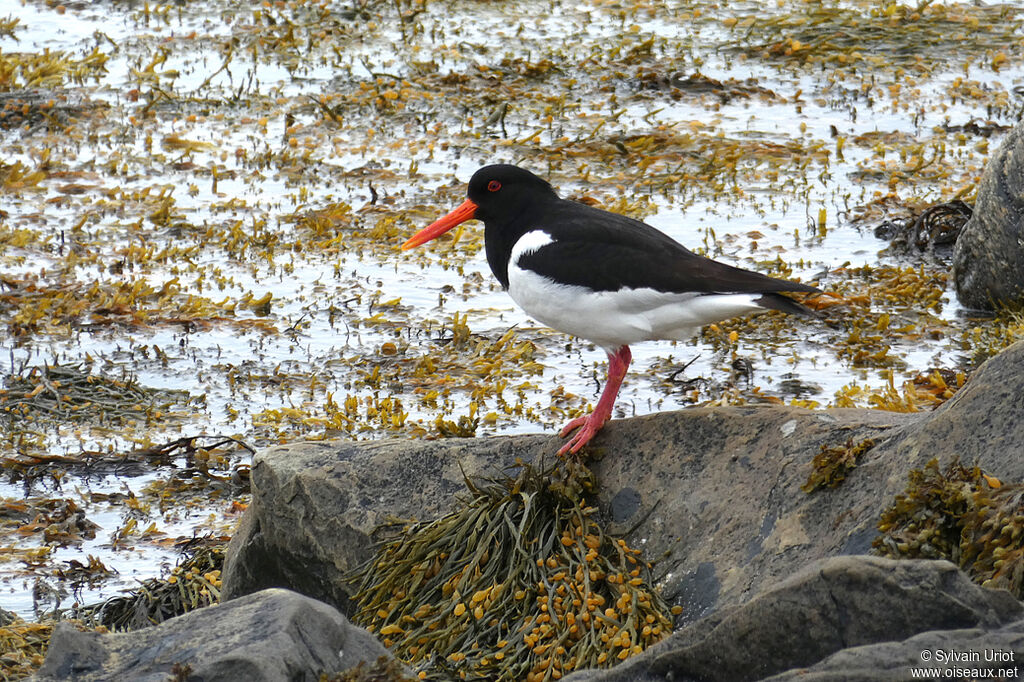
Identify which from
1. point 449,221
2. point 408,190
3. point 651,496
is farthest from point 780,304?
point 408,190

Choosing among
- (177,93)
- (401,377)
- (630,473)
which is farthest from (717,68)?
(630,473)

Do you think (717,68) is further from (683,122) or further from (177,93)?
(177,93)

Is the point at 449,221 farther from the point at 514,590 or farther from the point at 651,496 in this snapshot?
the point at 514,590

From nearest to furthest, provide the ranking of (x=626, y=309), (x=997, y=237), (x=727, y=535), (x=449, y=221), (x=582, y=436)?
1. (x=727, y=535)
2. (x=582, y=436)
3. (x=626, y=309)
4. (x=449, y=221)
5. (x=997, y=237)

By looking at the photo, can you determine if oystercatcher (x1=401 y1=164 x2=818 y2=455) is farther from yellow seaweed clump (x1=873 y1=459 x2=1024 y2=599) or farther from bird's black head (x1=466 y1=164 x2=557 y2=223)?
yellow seaweed clump (x1=873 y1=459 x2=1024 y2=599)

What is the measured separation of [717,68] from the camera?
1298cm

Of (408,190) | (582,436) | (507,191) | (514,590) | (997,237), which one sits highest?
(507,191)

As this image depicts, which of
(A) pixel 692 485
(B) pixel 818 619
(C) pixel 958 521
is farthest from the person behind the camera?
(A) pixel 692 485

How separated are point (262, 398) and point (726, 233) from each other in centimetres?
383

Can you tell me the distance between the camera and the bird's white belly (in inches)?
213

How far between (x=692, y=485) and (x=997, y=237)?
4041 mm

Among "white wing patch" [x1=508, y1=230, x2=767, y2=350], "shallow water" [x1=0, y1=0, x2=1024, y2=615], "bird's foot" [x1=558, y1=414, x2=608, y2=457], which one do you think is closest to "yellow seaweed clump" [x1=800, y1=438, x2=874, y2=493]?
"white wing patch" [x1=508, y1=230, x2=767, y2=350]

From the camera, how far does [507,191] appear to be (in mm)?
6211

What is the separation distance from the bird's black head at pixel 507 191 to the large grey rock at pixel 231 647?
2.96 meters
